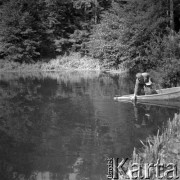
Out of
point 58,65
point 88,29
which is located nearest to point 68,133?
point 58,65

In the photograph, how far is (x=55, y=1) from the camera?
35.3 meters

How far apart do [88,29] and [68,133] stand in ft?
95.8

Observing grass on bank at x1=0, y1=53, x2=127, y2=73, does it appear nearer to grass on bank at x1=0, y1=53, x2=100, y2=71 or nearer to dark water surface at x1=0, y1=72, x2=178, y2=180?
grass on bank at x1=0, y1=53, x2=100, y2=71

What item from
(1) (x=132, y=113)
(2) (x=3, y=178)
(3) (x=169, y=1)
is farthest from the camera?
(3) (x=169, y=1)

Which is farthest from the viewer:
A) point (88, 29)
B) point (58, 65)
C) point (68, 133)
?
point (88, 29)

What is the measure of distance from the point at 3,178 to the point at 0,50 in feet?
91.7

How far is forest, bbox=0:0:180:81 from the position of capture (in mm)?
23594

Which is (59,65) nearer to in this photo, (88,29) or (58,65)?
(58,65)

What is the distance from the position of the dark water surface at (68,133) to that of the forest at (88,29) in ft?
24.3

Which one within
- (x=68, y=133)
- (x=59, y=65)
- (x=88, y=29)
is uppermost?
(x=88, y=29)

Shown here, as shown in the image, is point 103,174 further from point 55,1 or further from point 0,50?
point 55,1

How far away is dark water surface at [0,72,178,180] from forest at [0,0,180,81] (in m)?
7.40

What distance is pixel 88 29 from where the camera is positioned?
3647cm

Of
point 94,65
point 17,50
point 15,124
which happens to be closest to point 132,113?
point 15,124
